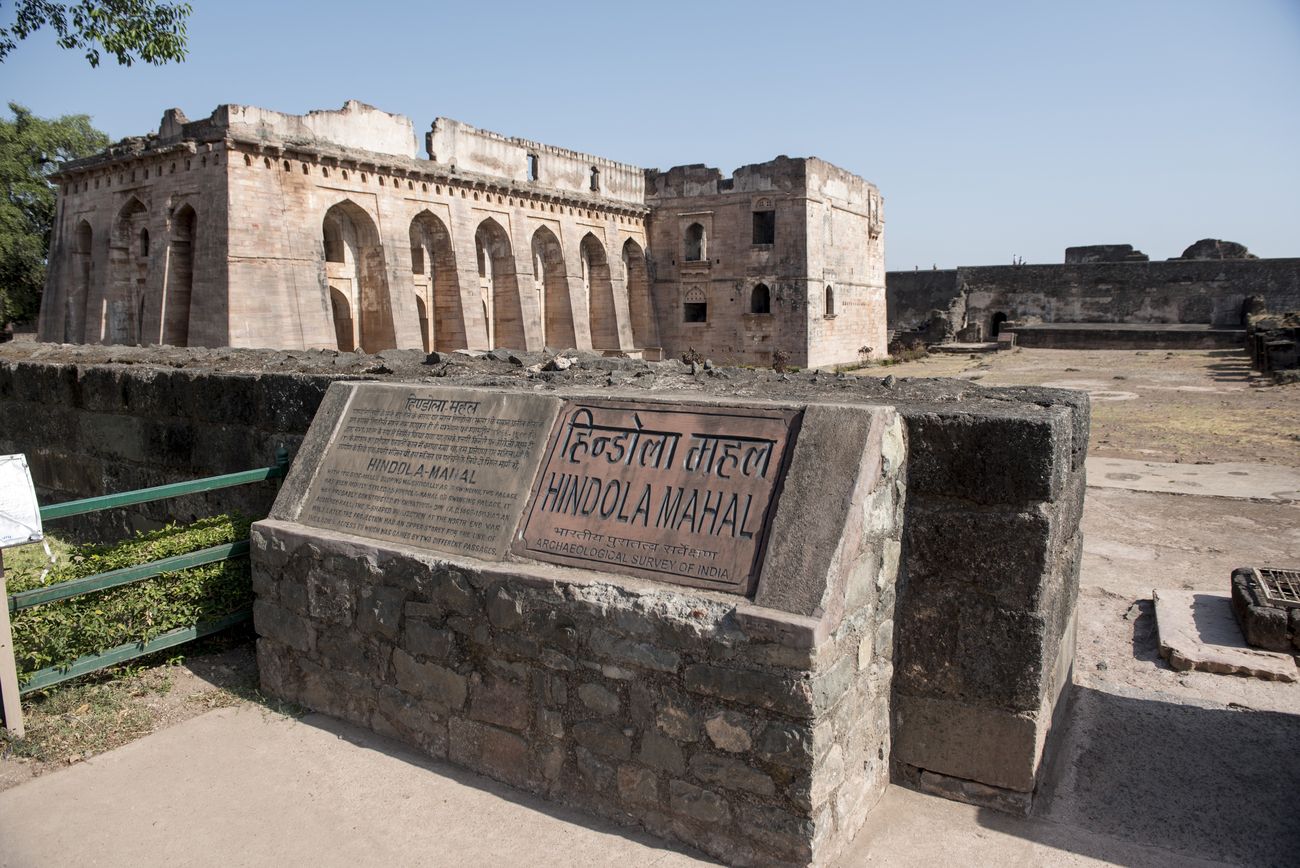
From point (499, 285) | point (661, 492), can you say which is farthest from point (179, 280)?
point (661, 492)

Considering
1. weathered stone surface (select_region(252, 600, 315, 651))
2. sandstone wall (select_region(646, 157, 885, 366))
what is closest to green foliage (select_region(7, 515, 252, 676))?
weathered stone surface (select_region(252, 600, 315, 651))

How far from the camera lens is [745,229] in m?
28.5

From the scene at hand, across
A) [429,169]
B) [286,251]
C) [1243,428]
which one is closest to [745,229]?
[429,169]

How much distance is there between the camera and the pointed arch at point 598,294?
92.9ft

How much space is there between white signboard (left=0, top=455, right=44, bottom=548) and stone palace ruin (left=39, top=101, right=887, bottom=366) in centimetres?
1576

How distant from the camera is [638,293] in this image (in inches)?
1177

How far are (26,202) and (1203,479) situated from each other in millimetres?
35739

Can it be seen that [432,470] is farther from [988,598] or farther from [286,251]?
[286,251]

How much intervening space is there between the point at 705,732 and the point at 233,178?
710 inches

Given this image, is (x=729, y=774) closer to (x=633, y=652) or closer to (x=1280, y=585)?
(x=633, y=652)

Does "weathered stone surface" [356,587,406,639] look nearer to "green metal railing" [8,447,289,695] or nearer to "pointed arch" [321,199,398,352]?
"green metal railing" [8,447,289,695]

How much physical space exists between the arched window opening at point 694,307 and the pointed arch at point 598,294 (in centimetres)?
300

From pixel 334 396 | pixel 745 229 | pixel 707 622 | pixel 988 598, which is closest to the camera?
pixel 707 622

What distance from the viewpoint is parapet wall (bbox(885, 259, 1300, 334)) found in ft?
107
